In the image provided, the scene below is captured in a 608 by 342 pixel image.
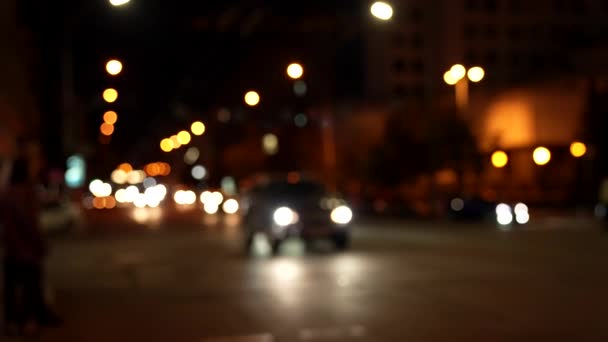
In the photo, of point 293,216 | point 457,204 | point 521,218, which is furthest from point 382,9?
point 457,204

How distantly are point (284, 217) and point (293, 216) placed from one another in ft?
0.71

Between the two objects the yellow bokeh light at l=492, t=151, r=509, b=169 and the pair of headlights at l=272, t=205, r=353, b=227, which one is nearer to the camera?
the pair of headlights at l=272, t=205, r=353, b=227

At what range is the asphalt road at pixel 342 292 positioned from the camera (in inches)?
445

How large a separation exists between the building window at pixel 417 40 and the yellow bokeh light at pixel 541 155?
36521 mm

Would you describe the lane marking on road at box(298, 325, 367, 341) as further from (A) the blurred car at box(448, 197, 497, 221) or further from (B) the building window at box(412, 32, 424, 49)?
(B) the building window at box(412, 32, 424, 49)

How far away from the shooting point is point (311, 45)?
255ft

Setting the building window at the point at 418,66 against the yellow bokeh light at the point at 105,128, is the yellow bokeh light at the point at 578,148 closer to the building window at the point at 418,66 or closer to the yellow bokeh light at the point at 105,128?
the yellow bokeh light at the point at 105,128

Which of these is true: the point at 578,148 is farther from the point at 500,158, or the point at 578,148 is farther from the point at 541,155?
the point at 500,158

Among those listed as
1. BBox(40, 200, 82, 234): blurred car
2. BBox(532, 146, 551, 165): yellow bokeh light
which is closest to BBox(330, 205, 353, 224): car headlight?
BBox(40, 200, 82, 234): blurred car

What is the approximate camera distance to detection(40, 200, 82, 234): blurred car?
36078 mm

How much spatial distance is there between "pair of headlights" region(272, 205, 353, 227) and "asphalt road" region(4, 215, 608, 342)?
2.64ft

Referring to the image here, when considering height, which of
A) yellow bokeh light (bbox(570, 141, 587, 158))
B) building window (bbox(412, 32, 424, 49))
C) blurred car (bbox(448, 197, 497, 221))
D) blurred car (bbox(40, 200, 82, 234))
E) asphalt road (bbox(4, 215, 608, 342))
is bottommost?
asphalt road (bbox(4, 215, 608, 342))

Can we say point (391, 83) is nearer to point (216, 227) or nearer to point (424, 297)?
point (216, 227)

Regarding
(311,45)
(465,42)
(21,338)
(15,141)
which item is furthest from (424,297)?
(465,42)
